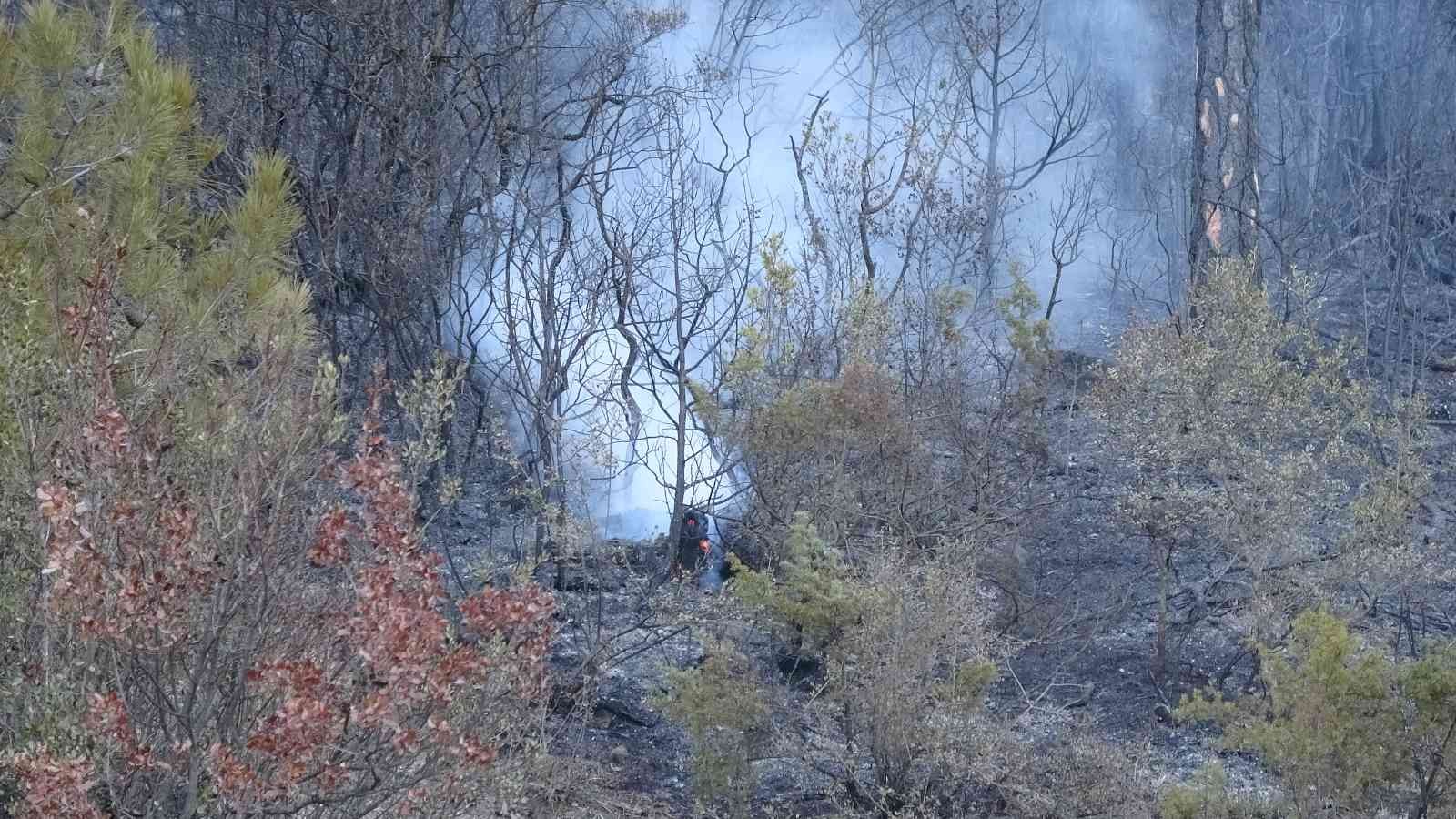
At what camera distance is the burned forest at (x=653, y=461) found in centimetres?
352

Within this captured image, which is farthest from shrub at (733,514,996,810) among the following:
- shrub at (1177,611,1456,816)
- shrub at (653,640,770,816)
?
shrub at (1177,611,1456,816)

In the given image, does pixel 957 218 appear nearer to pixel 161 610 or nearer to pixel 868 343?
pixel 868 343

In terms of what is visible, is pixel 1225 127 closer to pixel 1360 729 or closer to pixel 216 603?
pixel 1360 729

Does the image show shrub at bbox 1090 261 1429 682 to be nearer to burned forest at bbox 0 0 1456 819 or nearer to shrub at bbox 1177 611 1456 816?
burned forest at bbox 0 0 1456 819

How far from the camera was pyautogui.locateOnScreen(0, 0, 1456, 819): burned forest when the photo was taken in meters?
3.52

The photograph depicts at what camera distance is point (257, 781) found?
3312mm

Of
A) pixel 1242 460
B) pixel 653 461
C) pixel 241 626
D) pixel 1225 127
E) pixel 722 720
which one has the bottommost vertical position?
pixel 722 720

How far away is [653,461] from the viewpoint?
12.2m

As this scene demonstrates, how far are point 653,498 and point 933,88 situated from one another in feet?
28.5

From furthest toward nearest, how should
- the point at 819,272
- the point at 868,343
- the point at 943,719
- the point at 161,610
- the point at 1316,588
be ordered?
1. the point at 819,272
2. the point at 868,343
3. the point at 1316,588
4. the point at 943,719
5. the point at 161,610

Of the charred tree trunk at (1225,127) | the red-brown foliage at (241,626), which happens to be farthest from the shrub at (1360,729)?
the charred tree trunk at (1225,127)

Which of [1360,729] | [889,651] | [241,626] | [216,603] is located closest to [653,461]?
[889,651]

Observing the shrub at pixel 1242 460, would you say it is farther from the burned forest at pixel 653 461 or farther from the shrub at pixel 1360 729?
the shrub at pixel 1360 729

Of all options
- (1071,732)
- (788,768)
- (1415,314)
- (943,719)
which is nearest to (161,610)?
(943,719)
